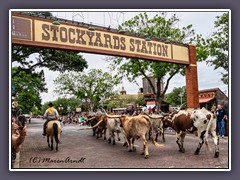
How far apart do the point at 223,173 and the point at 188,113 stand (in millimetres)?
2982

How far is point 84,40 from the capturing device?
436 inches

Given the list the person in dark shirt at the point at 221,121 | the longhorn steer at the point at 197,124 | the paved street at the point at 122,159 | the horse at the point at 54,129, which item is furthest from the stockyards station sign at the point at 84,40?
the longhorn steer at the point at 197,124

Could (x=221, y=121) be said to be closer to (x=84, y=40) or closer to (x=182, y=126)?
(x=182, y=126)

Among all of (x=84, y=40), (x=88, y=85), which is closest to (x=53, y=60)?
(x=84, y=40)

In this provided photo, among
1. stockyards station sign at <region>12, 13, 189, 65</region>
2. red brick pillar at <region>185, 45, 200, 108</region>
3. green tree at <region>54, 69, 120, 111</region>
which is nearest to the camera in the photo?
stockyards station sign at <region>12, 13, 189, 65</region>

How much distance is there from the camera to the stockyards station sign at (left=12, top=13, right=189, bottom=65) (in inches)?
378

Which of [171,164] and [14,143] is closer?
[14,143]

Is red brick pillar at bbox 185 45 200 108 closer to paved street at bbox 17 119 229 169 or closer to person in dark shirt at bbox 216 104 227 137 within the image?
person in dark shirt at bbox 216 104 227 137

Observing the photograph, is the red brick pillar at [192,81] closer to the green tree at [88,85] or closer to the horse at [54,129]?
the horse at [54,129]

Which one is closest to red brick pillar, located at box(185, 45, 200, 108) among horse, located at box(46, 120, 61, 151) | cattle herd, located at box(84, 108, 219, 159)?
cattle herd, located at box(84, 108, 219, 159)

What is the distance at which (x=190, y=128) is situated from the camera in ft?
28.8

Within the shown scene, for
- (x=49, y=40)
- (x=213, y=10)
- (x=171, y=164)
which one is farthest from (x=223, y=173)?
(x=49, y=40)

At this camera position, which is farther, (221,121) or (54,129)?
(221,121)

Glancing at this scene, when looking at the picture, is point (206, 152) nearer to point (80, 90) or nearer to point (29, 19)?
point (29, 19)
